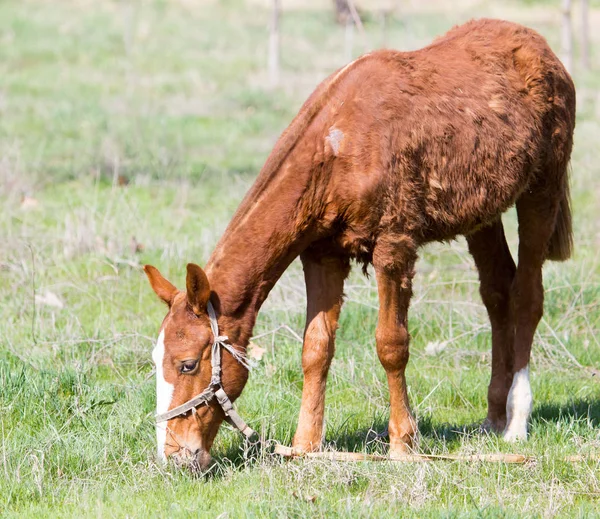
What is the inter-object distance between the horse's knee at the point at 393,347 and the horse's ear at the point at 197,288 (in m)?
1.06

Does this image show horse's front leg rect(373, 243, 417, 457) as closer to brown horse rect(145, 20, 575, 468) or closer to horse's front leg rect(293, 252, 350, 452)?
brown horse rect(145, 20, 575, 468)

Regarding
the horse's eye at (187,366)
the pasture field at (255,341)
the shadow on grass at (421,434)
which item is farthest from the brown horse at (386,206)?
the pasture field at (255,341)

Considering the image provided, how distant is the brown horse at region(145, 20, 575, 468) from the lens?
4582 millimetres

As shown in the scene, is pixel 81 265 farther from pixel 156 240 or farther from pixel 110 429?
pixel 110 429

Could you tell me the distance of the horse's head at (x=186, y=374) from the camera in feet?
14.6

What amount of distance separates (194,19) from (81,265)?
25.6 metres

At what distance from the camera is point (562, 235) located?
619cm

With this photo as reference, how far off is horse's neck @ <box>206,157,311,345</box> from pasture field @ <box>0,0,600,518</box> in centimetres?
74

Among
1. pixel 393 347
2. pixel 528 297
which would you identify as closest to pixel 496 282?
pixel 528 297

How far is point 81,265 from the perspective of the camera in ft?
25.4

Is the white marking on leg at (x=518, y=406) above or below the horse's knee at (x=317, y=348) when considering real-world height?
below

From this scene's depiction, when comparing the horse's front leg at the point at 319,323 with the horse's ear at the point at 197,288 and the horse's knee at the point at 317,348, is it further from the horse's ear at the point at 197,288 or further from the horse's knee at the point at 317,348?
the horse's ear at the point at 197,288

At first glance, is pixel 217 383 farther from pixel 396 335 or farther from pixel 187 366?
pixel 396 335

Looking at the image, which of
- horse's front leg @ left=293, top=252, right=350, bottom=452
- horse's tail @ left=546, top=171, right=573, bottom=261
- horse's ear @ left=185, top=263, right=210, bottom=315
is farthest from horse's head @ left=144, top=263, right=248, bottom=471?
horse's tail @ left=546, top=171, right=573, bottom=261
